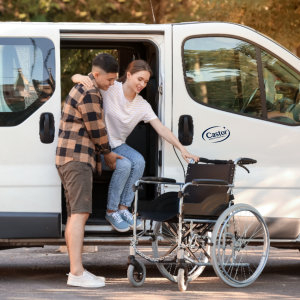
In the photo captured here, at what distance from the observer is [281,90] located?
9.96m

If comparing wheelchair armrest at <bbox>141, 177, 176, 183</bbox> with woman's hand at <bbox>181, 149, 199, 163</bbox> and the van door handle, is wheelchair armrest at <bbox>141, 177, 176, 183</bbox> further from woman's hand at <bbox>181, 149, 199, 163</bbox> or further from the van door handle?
the van door handle

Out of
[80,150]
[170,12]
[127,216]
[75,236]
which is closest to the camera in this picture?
[75,236]

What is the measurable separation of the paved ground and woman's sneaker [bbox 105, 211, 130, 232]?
0.47 m

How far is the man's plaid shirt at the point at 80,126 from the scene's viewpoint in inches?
370

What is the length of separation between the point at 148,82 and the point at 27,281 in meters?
2.06

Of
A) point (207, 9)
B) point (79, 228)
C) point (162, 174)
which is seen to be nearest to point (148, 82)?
point (162, 174)

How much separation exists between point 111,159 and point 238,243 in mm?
1255

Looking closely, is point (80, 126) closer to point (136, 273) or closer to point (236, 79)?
point (136, 273)

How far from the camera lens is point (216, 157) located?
387 inches

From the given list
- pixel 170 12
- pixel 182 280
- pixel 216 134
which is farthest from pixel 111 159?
pixel 170 12

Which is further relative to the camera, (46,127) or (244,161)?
(46,127)

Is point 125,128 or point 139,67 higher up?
point 139,67

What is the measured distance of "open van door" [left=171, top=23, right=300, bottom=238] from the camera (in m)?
9.79

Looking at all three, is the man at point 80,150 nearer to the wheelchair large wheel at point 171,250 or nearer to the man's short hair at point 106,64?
the man's short hair at point 106,64
